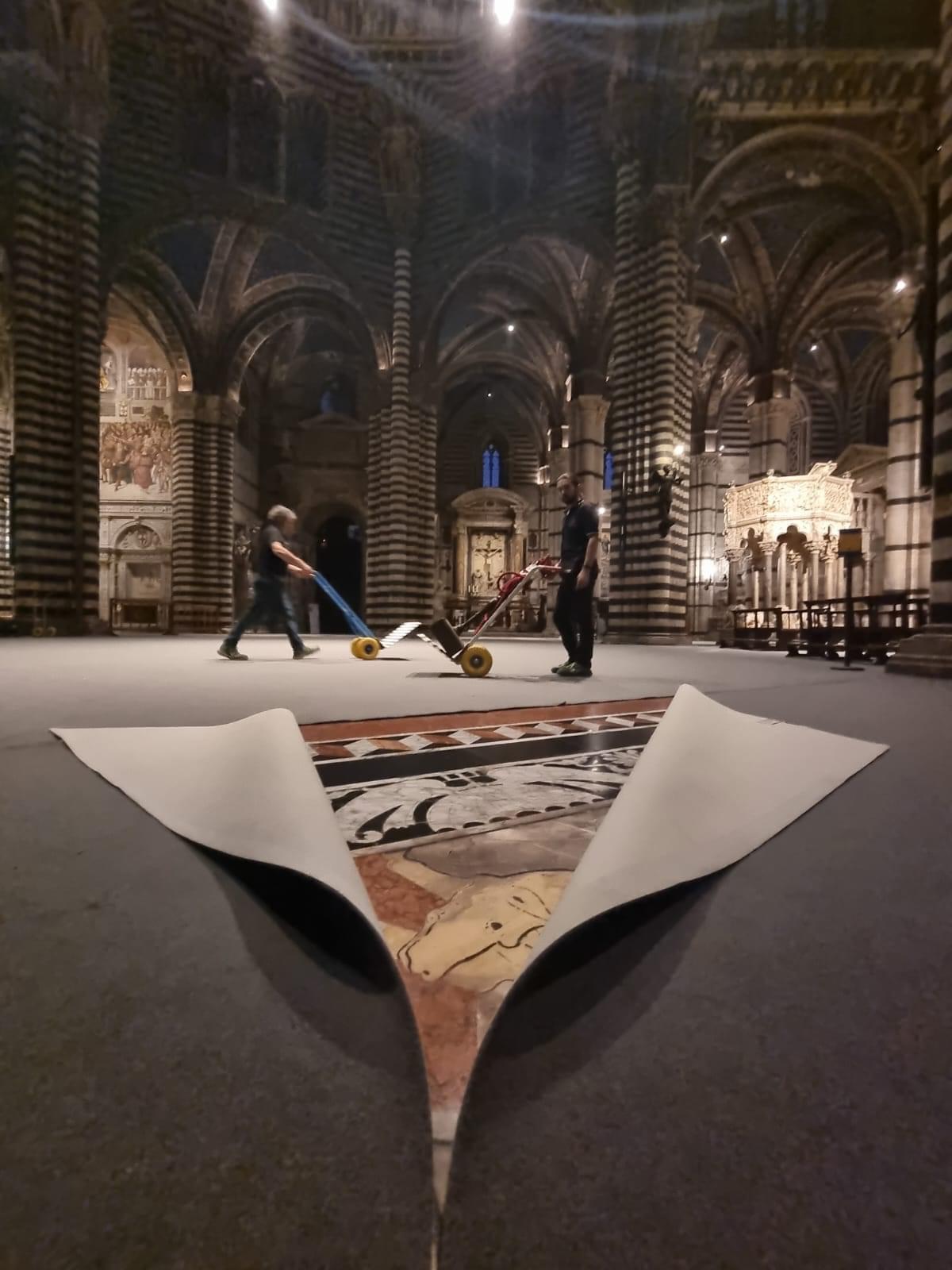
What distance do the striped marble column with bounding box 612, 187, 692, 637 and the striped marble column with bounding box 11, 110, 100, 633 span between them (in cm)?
1020

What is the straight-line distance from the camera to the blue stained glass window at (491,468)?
29297mm

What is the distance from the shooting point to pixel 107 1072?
0.79m

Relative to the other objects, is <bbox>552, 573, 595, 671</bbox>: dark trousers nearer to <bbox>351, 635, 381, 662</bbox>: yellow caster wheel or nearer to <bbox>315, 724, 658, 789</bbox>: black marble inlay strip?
<bbox>351, 635, 381, 662</bbox>: yellow caster wheel

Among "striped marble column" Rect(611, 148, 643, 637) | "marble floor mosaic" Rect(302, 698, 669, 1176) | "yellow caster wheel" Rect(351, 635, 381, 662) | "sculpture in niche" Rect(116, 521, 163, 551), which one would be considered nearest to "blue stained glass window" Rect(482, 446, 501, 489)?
"sculpture in niche" Rect(116, 521, 163, 551)

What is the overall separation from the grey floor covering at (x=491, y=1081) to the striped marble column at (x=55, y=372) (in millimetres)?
12873

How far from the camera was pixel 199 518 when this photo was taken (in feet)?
63.5

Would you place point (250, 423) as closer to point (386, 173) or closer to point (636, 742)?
point (386, 173)

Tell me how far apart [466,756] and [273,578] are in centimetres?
534

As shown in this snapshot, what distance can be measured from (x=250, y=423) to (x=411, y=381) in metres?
9.30

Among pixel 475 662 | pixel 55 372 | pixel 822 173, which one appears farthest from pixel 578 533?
pixel 822 173

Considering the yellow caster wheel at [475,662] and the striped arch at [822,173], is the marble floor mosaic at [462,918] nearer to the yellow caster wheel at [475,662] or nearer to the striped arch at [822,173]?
the yellow caster wheel at [475,662]

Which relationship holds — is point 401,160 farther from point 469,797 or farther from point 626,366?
point 469,797

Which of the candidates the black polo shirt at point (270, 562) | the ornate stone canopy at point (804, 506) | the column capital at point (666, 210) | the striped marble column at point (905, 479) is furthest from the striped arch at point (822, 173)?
the black polo shirt at point (270, 562)

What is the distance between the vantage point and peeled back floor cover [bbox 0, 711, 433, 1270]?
592 millimetres
